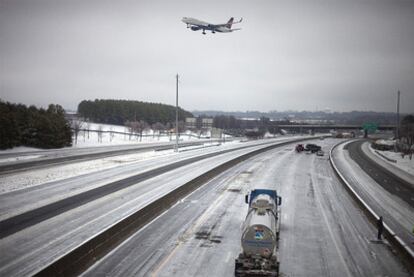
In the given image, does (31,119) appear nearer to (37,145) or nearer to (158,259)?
(37,145)

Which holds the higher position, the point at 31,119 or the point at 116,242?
the point at 31,119

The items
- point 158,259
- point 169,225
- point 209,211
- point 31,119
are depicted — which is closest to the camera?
point 158,259

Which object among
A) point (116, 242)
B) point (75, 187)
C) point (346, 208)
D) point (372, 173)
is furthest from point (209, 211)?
point (372, 173)

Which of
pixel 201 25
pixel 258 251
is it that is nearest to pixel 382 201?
pixel 258 251

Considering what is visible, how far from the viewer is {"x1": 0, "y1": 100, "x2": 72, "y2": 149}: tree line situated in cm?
5309

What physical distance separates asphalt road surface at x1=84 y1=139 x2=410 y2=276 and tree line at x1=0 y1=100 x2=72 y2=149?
133ft

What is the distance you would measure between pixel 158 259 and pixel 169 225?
4.73m

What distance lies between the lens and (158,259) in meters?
14.5

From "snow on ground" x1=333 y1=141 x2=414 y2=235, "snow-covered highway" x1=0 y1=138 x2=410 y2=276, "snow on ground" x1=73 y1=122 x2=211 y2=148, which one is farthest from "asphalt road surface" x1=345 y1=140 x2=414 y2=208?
"snow on ground" x1=73 y1=122 x2=211 y2=148

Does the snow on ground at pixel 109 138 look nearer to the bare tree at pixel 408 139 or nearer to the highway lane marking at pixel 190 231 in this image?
the highway lane marking at pixel 190 231

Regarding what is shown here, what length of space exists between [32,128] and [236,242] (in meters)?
53.4

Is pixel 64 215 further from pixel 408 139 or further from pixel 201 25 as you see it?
pixel 408 139

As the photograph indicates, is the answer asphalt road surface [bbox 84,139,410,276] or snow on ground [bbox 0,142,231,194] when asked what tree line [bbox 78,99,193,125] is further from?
asphalt road surface [bbox 84,139,410,276]

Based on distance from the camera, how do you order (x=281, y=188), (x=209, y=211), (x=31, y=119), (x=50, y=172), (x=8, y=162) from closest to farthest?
(x=209, y=211) < (x=281, y=188) < (x=50, y=172) < (x=8, y=162) < (x=31, y=119)
